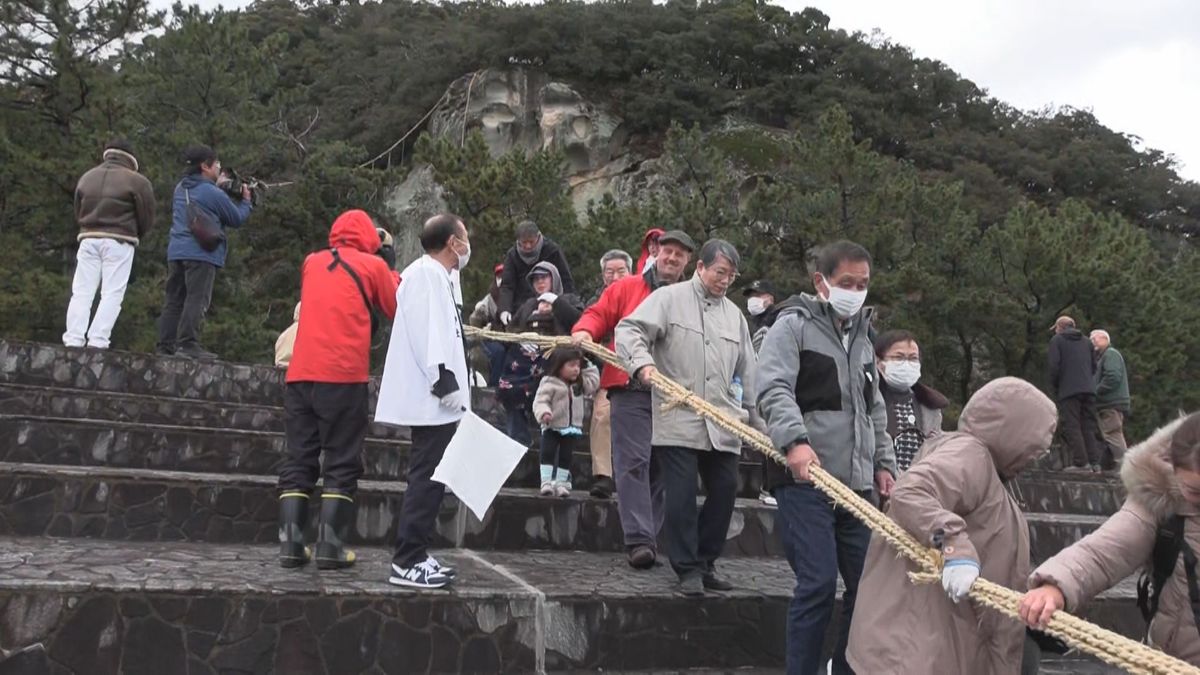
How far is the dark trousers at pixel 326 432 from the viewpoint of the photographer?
422cm

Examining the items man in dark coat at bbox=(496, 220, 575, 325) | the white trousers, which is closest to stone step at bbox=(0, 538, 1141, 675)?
man in dark coat at bbox=(496, 220, 575, 325)

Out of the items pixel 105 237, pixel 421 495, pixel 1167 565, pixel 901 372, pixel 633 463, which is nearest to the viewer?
pixel 1167 565

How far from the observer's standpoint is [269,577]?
391 cm

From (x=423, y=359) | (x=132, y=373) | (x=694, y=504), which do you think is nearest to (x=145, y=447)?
(x=132, y=373)

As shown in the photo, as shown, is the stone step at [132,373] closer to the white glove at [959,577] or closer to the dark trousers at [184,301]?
the dark trousers at [184,301]

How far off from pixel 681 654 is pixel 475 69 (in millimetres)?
33696

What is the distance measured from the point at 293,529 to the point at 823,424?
2.46 metres

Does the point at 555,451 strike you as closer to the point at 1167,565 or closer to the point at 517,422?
the point at 517,422

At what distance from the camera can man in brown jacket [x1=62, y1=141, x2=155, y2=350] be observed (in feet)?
24.7

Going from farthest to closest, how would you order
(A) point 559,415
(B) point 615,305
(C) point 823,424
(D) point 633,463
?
(A) point 559,415, (B) point 615,305, (D) point 633,463, (C) point 823,424

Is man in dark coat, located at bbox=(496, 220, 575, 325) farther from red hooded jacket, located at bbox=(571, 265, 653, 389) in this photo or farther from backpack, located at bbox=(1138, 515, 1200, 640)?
backpack, located at bbox=(1138, 515, 1200, 640)

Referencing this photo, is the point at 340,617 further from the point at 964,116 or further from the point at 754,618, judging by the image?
the point at 964,116

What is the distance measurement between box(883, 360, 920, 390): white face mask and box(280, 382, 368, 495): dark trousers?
9.31ft

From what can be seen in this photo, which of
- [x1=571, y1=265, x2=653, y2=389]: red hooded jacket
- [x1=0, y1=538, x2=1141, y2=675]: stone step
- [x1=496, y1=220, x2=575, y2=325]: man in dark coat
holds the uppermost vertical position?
[x1=496, y1=220, x2=575, y2=325]: man in dark coat
